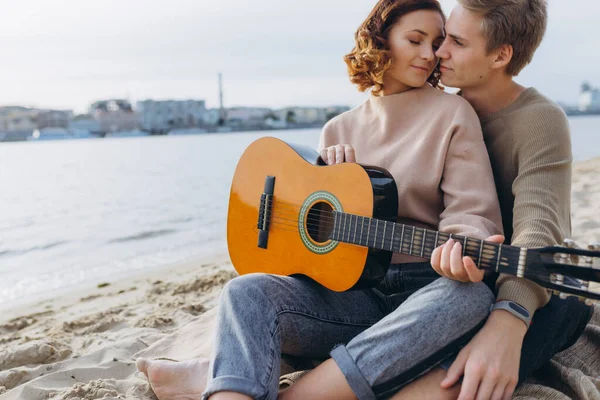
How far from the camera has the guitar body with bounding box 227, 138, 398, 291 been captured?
2.12 metres

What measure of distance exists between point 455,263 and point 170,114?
233 ft

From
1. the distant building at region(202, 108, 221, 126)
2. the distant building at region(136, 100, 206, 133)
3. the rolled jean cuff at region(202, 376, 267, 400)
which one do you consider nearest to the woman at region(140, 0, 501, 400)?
the rolled jean cuff at region(202, 376, 267, 400)

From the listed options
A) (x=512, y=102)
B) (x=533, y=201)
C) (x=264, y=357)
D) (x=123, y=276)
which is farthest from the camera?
(x=123, y=276)

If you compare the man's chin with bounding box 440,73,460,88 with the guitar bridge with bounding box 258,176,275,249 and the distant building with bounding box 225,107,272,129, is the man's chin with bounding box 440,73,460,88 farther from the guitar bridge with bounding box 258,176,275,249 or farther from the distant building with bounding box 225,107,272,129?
the distant building with bounding box 225,107,272,129

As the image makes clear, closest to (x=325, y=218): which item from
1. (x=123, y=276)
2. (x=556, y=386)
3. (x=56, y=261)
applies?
(x=556, y=386)

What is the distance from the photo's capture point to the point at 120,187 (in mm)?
15047

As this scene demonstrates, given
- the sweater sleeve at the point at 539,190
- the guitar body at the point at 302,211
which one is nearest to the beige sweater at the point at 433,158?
the sweater sleeve at the point at 539,190

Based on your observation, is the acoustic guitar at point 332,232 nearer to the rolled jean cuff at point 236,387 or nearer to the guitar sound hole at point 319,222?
the guitar sound hole at point 319,222

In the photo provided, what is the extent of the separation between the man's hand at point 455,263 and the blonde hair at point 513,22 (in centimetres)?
95

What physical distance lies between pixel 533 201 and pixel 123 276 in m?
4.94

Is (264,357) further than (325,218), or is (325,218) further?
(325,218)

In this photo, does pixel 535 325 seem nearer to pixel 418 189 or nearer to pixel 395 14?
pixel 418 189

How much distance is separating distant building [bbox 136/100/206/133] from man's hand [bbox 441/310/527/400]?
2634 inches

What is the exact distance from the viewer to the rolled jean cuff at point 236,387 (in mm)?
1744
